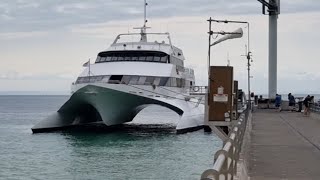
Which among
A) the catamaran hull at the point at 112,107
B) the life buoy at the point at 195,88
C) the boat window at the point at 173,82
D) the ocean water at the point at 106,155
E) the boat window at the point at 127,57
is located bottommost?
the ocean water at the point at 106,155

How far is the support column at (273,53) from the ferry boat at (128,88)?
6935 mm

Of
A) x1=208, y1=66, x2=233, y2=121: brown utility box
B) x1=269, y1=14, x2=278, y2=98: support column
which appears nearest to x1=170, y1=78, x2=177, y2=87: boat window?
x1=269, y1=14, x2=278, y2=98: support column

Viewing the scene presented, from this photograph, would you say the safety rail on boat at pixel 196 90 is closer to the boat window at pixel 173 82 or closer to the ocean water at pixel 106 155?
the boat window at pixel 173 82

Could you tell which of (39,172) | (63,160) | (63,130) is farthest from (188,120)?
(39,172)

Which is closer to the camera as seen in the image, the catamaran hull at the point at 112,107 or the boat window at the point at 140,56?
the catamaran hull at the point at 112,107

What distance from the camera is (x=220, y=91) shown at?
16359 millimetres

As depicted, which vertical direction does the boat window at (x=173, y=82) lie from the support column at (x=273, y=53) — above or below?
below

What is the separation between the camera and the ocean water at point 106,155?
85.6 feet

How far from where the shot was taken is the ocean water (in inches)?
1028

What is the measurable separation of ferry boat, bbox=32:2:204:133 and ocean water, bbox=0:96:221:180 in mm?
2091

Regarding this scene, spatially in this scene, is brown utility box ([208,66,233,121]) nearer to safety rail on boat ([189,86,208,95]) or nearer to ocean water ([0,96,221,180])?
ocean water ([0,96,221,180])

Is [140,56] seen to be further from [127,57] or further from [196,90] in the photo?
[196,90]

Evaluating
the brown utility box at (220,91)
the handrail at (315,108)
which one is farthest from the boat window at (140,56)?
the brown utility box at (220,91)

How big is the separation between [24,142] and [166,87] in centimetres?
1218
